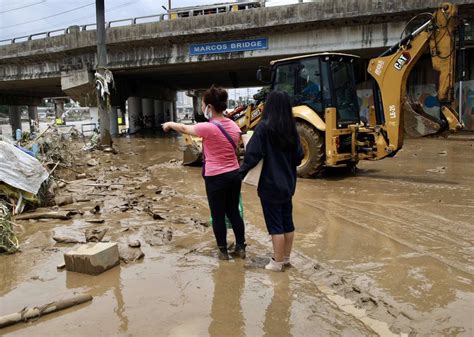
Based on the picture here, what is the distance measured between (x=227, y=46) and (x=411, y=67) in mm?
12647

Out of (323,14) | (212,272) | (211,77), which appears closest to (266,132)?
(212,272)

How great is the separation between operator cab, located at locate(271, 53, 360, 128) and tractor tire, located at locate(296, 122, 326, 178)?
1.28 ft

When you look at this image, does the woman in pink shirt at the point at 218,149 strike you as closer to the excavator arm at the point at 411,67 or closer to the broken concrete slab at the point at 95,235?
the broken concrete slab at the point at 95,235

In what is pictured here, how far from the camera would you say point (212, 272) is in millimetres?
4270

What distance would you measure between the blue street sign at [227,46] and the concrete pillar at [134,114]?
44.6ft

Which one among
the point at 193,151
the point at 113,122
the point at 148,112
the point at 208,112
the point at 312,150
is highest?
the point at 148,112

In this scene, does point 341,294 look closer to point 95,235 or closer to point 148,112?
point 95,235

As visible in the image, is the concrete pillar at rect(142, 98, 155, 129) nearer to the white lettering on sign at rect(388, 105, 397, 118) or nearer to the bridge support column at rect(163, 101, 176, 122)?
the bridge support column at rect(163, 101, 176, 122)

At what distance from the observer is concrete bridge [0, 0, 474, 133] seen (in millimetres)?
17172

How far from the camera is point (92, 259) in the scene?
4176 mm

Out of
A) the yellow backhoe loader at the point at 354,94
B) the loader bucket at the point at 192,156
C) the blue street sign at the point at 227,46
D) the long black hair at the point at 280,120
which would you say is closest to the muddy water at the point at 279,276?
the long black hair at the point at 280,120

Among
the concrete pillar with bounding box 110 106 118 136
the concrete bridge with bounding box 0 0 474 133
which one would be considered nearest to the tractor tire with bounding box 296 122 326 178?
the concrete bridge with bounding box 0 0 474 133

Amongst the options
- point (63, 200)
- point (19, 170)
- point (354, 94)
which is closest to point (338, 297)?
point (19, 170)

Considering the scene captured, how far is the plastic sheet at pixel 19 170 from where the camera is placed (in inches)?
252
